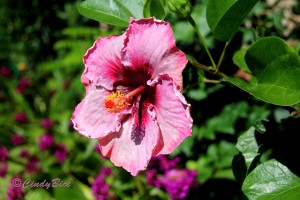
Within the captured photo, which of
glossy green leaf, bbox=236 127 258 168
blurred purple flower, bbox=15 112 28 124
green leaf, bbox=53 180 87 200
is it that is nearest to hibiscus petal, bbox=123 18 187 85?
glossy green leaf, bbox=236 127 258 168

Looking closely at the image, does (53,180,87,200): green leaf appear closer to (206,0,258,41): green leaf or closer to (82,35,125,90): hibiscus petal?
(82,35,125,90): hibiscus petal

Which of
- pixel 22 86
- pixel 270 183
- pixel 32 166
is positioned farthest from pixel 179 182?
pixel 22 86

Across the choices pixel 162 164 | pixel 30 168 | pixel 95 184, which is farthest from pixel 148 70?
pixel 30 168

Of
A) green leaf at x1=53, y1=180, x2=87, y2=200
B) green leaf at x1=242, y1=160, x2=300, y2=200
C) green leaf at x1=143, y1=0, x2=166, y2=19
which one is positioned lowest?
green leaf at x1=53, y1=180, x2=87, y2=200

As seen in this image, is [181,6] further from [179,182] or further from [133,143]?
[179,182]

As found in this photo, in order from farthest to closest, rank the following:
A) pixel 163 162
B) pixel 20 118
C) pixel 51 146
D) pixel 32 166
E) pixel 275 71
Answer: pixel 20 118, pixel 51 146, pixel 32 166, pixel 163 162, pixel 275 71

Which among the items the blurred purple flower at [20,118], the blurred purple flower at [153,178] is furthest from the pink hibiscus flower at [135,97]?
the blurred purple flower at [20,118]

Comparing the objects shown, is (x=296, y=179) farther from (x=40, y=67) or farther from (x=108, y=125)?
(x=40, y=67)
